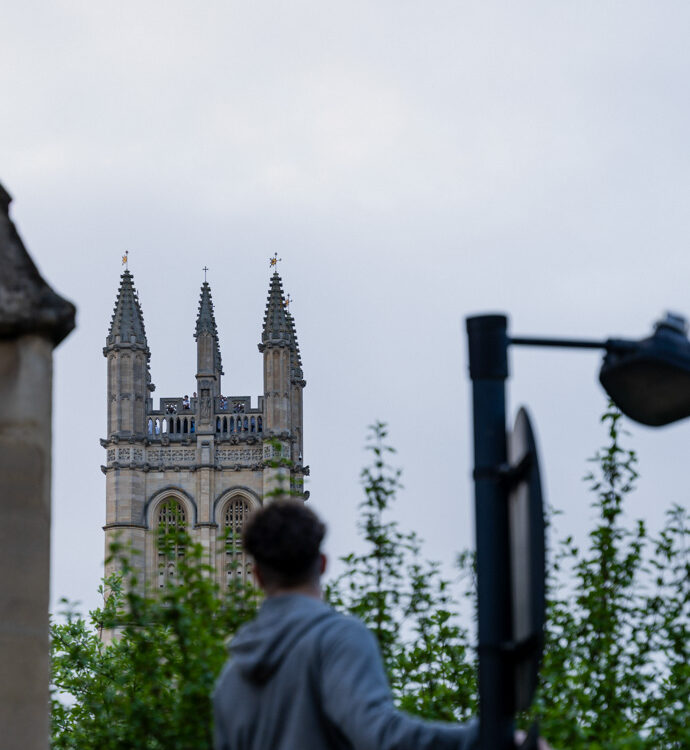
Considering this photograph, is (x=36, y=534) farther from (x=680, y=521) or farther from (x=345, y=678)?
(x=680, y=521)

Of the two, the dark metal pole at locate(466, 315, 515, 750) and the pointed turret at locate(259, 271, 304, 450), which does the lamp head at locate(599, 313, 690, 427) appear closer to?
the dark metal pole at locate(466, 315, 515, 750)

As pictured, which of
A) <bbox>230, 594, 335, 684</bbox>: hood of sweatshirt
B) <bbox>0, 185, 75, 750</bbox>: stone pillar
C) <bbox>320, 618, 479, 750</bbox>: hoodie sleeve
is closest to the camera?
<bbox>320, 618, 479, 750</bbox>: hoodie sleeve

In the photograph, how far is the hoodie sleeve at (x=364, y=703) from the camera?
7.28ft

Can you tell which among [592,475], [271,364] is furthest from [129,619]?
[271,364]

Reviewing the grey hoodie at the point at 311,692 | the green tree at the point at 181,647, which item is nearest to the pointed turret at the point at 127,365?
the green tree at the point at 181,647

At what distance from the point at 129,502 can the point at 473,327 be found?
83668 mm

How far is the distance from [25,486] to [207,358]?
83275 millimetres

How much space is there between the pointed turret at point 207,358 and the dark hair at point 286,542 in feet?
266

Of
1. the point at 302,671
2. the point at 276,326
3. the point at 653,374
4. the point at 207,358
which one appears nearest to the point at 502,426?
the point at 653,374

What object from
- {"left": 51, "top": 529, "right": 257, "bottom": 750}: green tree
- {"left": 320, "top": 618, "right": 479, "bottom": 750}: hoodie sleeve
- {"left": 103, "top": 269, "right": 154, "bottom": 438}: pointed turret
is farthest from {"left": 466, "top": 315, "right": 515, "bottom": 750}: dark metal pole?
{"left": 103, "top": 269, "right": 154, "bottom": 438}: pointed turret

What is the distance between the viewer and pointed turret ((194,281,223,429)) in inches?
3292

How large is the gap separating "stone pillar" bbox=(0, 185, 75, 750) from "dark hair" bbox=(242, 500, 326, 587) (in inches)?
34.1

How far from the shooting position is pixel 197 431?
289 feet

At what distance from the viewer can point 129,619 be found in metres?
4.10
